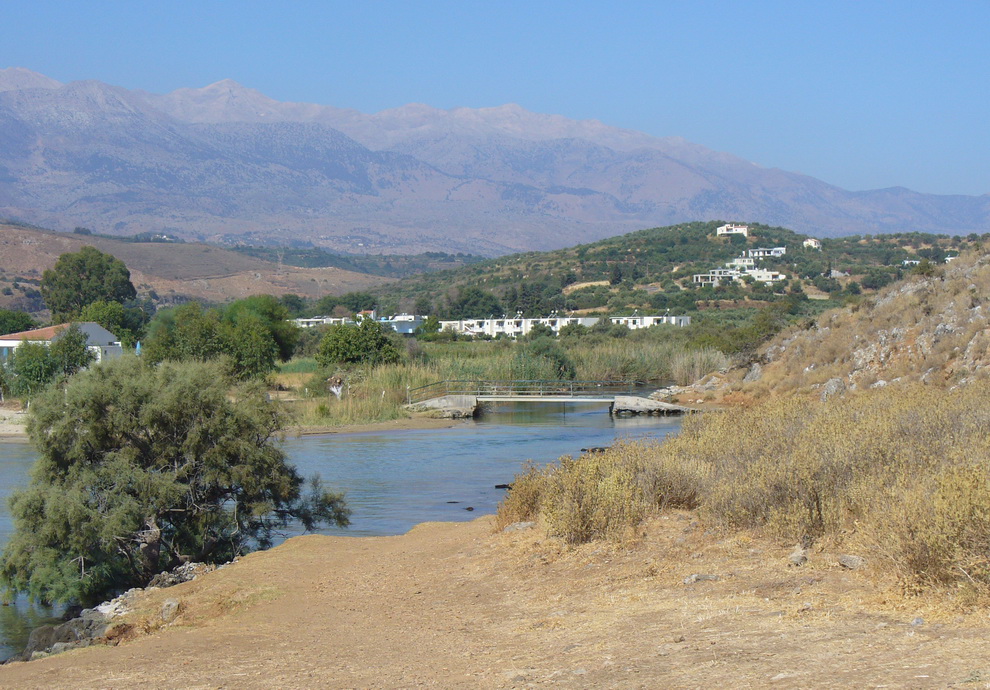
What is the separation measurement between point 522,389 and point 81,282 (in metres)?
64.5

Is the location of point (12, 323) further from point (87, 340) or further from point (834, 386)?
point (834, 386)

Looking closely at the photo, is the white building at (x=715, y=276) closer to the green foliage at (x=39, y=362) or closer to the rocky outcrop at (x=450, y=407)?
the rocky outcrop at (x=450, y=407)

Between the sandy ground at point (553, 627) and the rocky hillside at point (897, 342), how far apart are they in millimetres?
20240

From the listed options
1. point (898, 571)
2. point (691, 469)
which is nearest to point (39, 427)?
point (691, 469)

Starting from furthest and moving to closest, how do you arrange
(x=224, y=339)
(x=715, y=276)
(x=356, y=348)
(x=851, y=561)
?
(x=715, y=276)
(x=224, y=339)
(x=356, y=348)
(x=851, y=561)

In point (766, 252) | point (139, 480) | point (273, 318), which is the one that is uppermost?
point (766, 252)

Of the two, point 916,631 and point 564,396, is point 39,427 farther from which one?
point 564,396

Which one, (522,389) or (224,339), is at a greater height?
(224,339)

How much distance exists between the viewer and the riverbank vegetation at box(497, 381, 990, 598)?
834cm

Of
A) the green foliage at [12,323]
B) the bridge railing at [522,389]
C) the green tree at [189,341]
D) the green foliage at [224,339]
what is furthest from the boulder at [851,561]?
the green foliage at [12,323]

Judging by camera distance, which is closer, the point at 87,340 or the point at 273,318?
the point at 87,340

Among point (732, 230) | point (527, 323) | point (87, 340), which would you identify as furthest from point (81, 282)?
point (732, 230)

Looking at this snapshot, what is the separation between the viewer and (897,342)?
3594cm

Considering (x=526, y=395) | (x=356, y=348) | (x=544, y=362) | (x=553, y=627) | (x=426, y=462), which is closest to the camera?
(x=553, y=627)
